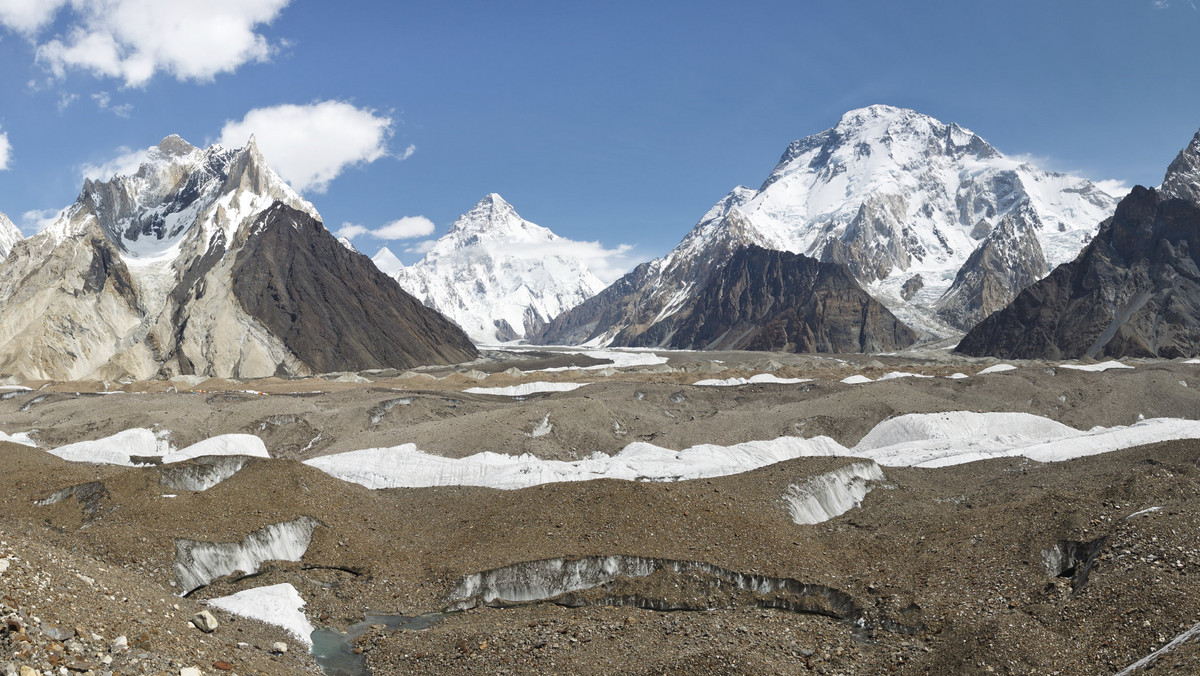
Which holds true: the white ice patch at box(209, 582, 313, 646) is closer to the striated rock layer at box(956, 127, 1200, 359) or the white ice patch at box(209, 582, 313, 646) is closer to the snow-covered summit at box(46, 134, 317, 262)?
the striated rock layer at box(956, 127, 1200, 359)

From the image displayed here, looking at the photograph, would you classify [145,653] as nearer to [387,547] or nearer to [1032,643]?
[387,547]

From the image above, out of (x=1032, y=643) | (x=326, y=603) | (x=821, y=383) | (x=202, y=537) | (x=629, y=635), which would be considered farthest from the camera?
(x=821, y=383)

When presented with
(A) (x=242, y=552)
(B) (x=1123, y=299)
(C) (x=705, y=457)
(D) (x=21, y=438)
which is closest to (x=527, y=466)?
(C) (x=705, y=457)

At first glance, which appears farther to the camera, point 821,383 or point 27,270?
point 27,270

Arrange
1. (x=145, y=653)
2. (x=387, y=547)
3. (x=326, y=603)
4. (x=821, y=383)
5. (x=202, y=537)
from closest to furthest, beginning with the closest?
(x=145, y=653)
(x=326, y=603)
(x=202, y=537)
(x=387, y=547)
(x=821, y=383)

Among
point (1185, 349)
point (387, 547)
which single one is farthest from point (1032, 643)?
point (1185, 349)

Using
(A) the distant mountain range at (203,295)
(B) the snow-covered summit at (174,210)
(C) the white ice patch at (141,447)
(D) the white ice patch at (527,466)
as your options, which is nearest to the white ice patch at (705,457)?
(D) the white ice patch at (527,466)

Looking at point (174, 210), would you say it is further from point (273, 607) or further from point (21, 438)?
point (273, 607)

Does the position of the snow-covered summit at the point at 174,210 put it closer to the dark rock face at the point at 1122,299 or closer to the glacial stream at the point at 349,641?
the glacial stream at the point at 349,641
